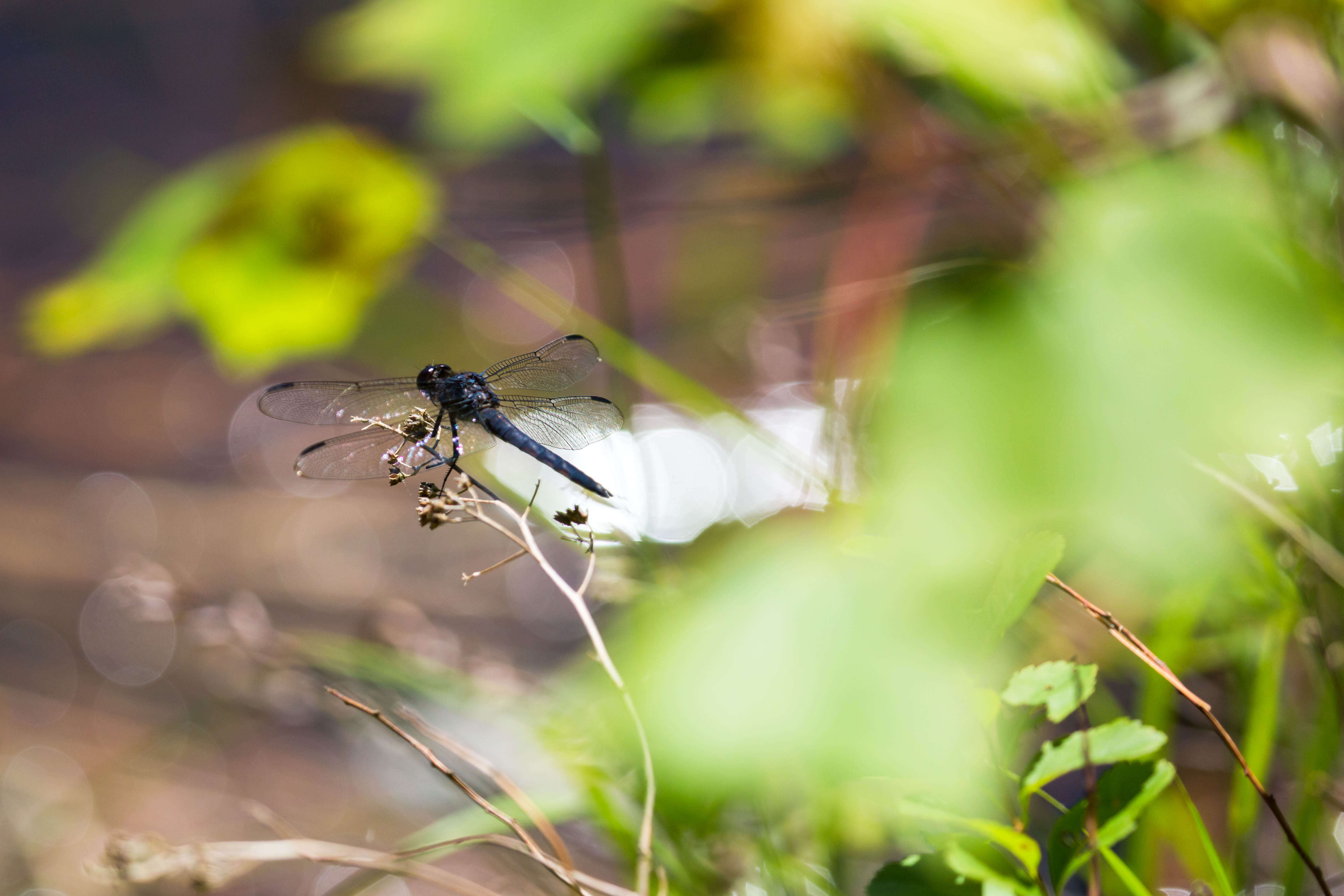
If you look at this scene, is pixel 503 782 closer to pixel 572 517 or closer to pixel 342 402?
pixel 572 517

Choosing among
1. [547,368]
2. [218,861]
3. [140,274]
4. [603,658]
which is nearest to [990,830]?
[603,658]

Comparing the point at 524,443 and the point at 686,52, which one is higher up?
the point at 686,52

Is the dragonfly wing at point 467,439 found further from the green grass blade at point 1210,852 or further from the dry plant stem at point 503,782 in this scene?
the green grass blade at point 1210,852

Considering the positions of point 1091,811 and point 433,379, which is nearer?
point 1091,811

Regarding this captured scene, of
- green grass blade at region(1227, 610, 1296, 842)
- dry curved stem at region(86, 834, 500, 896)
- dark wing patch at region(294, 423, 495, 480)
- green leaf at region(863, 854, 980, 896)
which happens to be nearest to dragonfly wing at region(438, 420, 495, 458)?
dark wing patch at region(294, 423, 495, 480)

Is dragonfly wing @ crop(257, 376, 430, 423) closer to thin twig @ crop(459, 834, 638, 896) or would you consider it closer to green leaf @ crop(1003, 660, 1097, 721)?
thin twig @ crop(459, 834, 638, 896)

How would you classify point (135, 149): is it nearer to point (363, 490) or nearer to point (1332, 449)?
point (363, 490)

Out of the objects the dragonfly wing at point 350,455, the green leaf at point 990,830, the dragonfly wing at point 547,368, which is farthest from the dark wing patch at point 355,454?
the green leaf at point 990,830
